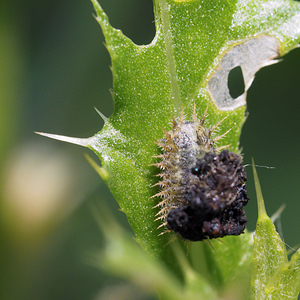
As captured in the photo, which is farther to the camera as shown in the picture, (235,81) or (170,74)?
(235,81)

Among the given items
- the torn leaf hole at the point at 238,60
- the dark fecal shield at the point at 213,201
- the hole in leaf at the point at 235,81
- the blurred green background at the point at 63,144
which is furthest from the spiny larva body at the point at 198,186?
the hole in leaf at the point at 235,81

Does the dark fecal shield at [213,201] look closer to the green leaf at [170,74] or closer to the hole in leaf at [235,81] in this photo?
the green leaf at [170,74]

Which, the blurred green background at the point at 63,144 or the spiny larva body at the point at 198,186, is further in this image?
the blurred green background at the point at 63,144

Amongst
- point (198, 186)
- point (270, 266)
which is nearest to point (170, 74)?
point (198, 186)

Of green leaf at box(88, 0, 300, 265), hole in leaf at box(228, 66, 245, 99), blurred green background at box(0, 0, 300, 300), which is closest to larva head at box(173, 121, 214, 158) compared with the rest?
green leaf at box(88, 0, 300, 265)

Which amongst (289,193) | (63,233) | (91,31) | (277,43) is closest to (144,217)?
(277,43)

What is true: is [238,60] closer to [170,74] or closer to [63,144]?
[170,74]
